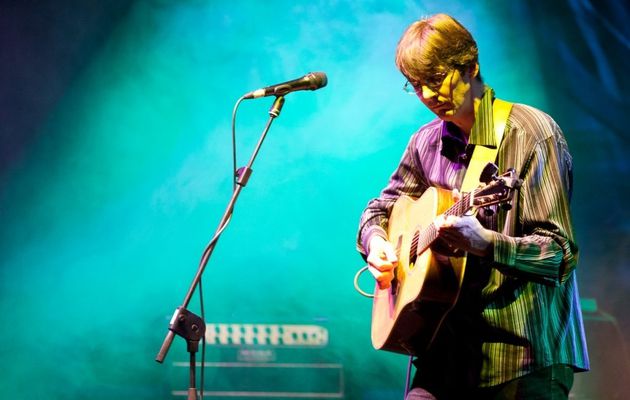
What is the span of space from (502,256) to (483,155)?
1.32 ft

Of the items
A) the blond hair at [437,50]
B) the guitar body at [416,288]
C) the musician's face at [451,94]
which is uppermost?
the blond hair at [437,50]

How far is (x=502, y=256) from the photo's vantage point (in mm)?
1768

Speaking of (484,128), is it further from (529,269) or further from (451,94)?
(529,269)

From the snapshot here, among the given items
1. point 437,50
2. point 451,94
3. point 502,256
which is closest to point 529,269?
point 502,256

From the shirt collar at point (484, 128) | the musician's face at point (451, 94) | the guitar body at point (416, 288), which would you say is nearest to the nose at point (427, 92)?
the musician's face at point (451, 94)

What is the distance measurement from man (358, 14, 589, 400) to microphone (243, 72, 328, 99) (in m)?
0.47

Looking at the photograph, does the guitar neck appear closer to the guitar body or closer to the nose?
the guitar body

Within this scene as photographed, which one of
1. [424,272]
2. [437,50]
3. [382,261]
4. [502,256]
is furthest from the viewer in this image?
[382,261]

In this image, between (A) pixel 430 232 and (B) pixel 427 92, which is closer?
(A) pixel 430 232

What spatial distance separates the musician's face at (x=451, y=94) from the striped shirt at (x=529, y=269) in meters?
0.09

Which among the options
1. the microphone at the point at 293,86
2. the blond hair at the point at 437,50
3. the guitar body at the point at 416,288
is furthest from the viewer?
the microphone at the point at 293,86

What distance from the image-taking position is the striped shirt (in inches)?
71.6

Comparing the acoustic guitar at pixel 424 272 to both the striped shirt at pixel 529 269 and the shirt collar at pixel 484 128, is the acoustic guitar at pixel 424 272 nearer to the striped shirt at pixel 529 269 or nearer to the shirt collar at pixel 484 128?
the striped shirt at pixel 529 269

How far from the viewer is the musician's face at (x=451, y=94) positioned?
2137 mm
